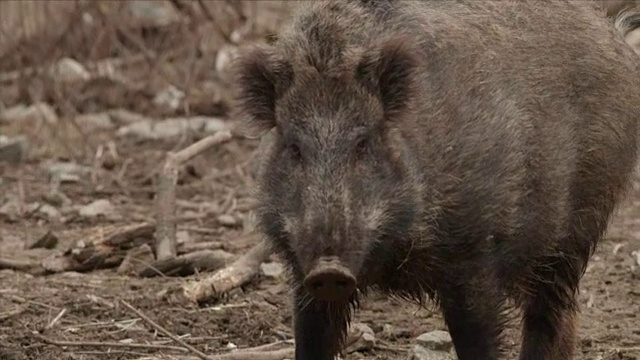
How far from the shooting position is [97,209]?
366 inches

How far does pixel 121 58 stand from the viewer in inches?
490

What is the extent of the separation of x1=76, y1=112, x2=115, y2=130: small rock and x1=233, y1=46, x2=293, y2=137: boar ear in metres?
6.63

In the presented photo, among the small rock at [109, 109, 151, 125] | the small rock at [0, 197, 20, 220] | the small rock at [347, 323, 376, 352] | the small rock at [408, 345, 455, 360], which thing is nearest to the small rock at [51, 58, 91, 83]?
the small rock at [109, 109, 151, 125]

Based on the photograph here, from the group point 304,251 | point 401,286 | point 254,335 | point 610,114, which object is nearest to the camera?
point 304,251

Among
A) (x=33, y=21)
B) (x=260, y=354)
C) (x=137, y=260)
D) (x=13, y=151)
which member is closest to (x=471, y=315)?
(x=260, y=354)

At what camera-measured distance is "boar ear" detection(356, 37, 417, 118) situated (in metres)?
5.04

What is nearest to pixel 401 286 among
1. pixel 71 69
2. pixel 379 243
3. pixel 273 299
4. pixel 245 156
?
pixel 379 243

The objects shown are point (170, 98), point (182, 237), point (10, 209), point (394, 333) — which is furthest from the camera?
point (170, 98)

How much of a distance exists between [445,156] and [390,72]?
45 centimetres

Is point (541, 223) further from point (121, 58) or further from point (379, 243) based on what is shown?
point (121, 58)

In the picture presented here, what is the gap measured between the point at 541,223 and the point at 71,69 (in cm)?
714

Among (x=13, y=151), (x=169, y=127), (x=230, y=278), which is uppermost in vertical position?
(x=230, y=278)

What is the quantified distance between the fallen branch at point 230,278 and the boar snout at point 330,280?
2.37m

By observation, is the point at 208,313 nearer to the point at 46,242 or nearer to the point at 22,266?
the point at 22,266
